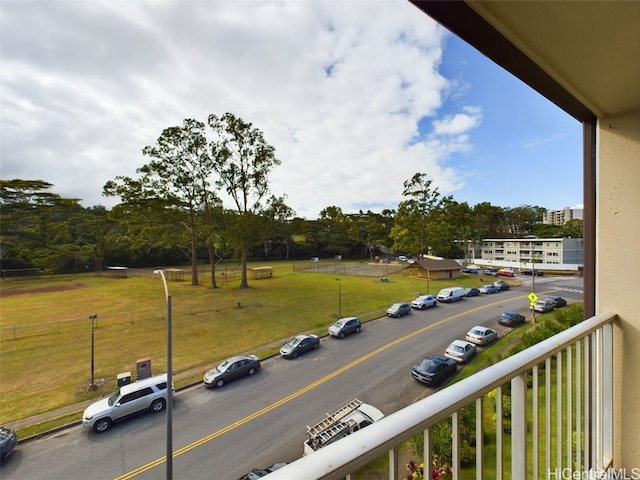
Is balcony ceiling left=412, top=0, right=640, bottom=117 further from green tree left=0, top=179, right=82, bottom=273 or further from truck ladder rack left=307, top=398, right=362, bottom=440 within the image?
green tree left=0, top=179, right=82, bottom=273


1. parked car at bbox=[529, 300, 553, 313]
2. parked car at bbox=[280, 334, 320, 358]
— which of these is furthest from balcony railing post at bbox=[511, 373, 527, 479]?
parked car at bbox=[529, 300, 553, 313]

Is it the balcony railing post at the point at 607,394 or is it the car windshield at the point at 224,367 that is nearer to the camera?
the balcony railing post at the point at 607,394

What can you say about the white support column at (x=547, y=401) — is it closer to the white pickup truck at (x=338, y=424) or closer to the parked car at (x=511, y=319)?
the white pickup truck at (x=338, y=424)

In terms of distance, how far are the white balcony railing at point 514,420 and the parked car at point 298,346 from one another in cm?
441

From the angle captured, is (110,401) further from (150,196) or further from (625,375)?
(150,196)

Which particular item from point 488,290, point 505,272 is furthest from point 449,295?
point 505,272

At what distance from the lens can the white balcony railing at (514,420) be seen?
0.89ft

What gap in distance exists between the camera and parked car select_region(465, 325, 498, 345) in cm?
552

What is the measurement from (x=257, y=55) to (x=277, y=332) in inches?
219

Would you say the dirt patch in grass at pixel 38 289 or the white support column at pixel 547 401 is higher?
the white support column at pixel 547 401

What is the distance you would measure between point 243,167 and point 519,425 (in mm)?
12206

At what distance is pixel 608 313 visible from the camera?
1040mm
